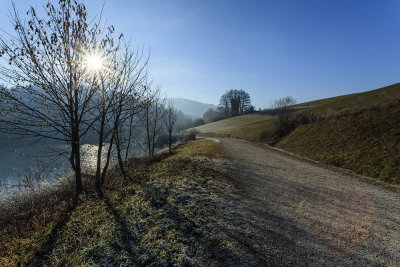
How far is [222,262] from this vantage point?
3783mm

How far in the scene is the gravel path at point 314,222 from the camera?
4.25 meters

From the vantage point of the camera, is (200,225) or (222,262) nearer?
(222,262)

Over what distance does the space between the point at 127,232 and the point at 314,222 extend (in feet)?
18.5

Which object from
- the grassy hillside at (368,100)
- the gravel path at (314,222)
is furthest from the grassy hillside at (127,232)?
the grassy hillside at (368,100)

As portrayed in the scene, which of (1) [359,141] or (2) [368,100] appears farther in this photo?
(2) [368,100]

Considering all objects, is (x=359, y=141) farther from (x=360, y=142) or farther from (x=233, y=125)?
(x=233, y=125)

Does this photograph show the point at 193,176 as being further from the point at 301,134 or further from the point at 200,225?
the point at 301,134

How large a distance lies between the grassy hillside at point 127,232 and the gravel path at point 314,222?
2.61ft

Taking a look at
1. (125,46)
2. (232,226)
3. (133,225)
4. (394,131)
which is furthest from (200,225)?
(394,131)

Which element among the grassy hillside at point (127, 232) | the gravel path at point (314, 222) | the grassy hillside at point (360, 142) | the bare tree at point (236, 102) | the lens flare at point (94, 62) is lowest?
the gravel path at point (314, 222)

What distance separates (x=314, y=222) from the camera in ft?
18.8

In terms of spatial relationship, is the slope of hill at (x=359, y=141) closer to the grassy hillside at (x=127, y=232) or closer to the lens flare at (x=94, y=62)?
the grassy hillside at (x=127, y=232)

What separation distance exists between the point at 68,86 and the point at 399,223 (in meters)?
12.7

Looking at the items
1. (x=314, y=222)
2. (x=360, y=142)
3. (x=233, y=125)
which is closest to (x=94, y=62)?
(x=314, y=222)
